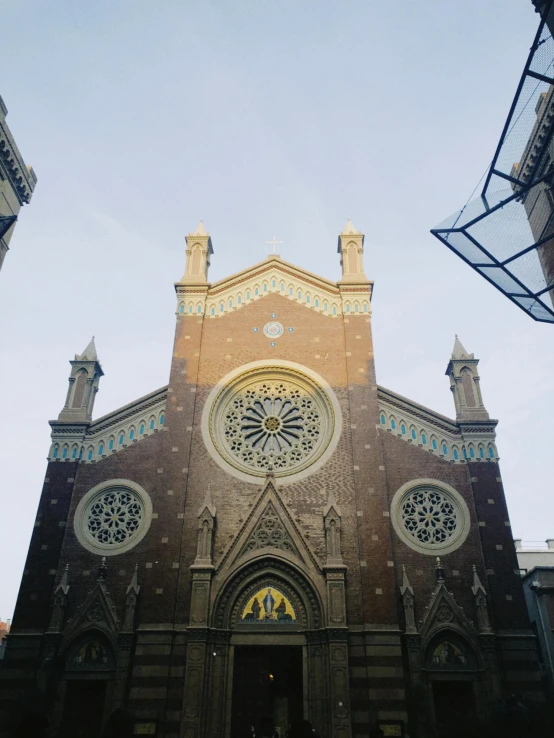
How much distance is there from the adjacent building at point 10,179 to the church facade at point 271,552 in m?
8.77

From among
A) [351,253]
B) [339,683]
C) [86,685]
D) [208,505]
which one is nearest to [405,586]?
[339,683]

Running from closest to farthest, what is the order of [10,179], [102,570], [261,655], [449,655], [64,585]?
[10,179] → [449,655] → [261,655] → [64,585] → [102,570]

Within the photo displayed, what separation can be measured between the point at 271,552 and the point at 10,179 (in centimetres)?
1651

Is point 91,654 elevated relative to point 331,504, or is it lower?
lower

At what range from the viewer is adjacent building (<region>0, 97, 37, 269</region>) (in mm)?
20312

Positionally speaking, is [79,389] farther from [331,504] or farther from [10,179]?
[331,504]

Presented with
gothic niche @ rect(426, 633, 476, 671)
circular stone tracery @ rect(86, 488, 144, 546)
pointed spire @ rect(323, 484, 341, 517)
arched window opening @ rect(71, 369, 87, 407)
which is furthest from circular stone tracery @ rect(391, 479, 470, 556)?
arched window opening @ rect(71, 369, 87, 407)

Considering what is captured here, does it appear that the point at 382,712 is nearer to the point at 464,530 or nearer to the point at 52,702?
the point at 464,530

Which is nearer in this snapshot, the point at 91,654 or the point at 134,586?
the point at 91,654

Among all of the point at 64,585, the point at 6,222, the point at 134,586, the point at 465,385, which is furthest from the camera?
the point at 465,385

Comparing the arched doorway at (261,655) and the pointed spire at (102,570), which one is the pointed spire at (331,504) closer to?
the arched doorway at (261,655)

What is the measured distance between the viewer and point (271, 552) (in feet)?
76.0

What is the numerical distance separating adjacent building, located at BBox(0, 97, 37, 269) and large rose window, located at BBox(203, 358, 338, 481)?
1100 centimetres

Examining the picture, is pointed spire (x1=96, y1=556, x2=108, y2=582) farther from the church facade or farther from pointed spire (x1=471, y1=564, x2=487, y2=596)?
pointed spire (x1=471, y1=564, x2=487, y2=596)
